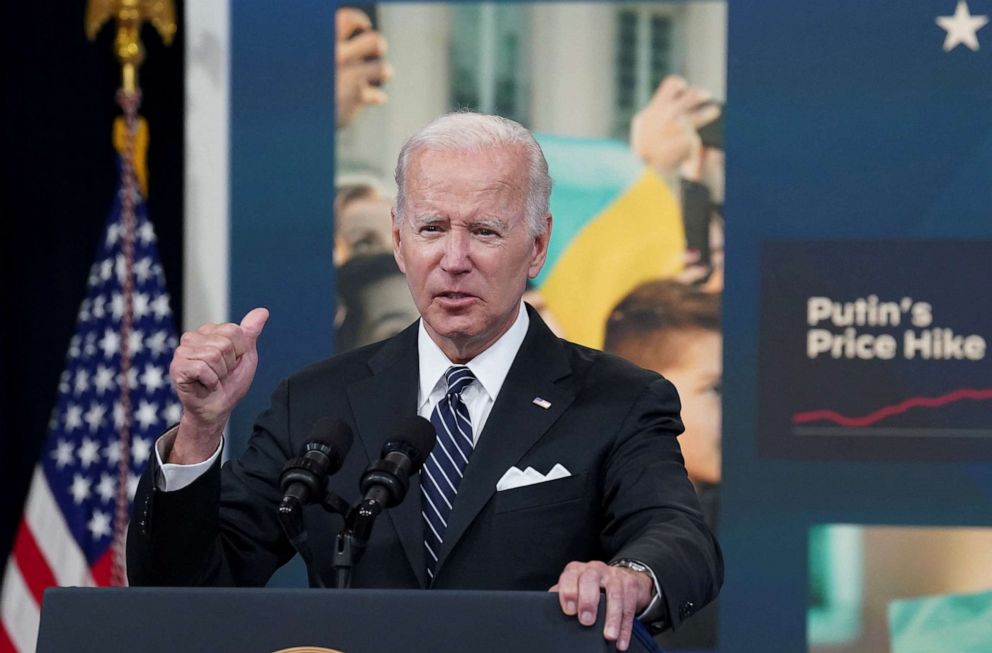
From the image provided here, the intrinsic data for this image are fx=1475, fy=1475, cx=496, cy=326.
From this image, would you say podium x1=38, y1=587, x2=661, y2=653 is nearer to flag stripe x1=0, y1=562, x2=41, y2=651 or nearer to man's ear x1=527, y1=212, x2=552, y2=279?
man's ear x1=527, y1=212, x2=552, y2=279

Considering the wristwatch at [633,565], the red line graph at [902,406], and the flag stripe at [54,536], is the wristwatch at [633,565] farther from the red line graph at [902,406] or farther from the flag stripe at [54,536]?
the flag stripe at [54,536]

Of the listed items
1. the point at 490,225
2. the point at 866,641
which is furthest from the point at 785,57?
the point at 490,225

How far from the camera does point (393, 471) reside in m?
1.83

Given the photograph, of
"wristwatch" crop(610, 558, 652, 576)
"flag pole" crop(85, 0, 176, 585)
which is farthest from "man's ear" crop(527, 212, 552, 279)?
"flag pole" crop(85, 0, 176, 585)

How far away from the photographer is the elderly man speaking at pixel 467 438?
6.88ft

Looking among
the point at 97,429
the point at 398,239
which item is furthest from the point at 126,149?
the point at 398,239

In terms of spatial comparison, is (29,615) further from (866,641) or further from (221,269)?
(866,641)

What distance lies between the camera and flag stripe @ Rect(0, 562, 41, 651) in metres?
4.66

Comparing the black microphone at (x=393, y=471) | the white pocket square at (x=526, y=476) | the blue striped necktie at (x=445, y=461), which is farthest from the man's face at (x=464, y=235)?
the black microphone at (x=393, y=471)

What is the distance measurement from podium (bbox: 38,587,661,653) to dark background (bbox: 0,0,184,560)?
11.1 feet

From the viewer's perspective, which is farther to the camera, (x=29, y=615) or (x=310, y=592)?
(x=29, y=615)

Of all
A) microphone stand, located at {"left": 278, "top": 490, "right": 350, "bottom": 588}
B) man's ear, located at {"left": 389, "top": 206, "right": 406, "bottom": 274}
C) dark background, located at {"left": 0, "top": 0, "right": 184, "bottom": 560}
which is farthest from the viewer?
dark background, located at {"left": 0, "top": 0, "right": 184, "bottom": 560}

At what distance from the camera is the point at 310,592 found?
5.42 ft

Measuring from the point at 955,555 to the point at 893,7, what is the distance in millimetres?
1575
